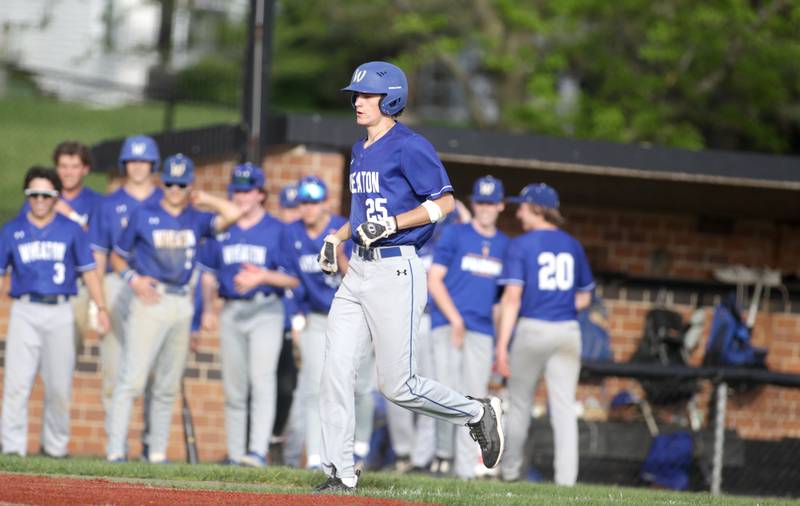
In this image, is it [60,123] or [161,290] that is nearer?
[161,290]

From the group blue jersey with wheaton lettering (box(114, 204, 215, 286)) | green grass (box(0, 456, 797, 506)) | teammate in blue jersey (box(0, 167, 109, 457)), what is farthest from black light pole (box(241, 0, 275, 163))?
green grass (box(0, 456, 797, 506))

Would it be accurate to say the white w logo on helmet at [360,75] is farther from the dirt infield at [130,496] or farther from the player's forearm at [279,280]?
the player's forearm at [279,280]

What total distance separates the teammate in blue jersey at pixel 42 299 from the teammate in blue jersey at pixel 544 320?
2.72 metres

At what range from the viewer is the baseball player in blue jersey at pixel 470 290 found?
9.81 m

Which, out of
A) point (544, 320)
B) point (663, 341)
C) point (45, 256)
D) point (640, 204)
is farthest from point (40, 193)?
point (640, 204)

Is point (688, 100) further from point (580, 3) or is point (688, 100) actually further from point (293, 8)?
point (293, 8)

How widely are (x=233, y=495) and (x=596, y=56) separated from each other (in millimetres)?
15330

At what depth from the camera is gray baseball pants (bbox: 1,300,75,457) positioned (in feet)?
29.5

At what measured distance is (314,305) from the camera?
9547mm

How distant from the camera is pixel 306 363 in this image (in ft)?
31.4

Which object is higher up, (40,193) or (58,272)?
(40,193)

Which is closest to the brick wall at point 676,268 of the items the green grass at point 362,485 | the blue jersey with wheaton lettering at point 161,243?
the blue jersey with wheaton lettering at point 161,243

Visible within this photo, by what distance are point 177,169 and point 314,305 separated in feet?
4.27

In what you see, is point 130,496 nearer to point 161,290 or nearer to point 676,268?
point 161,290
